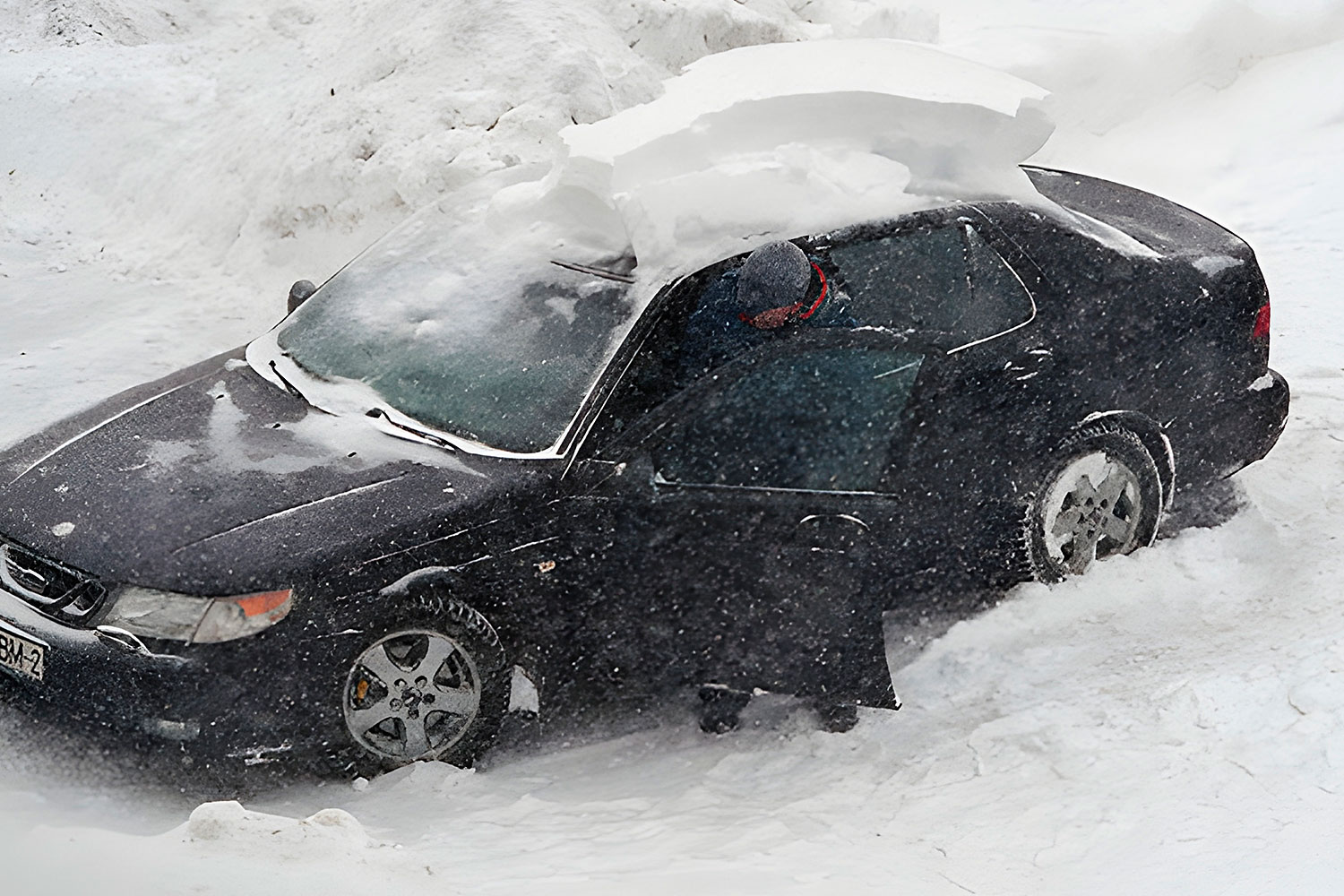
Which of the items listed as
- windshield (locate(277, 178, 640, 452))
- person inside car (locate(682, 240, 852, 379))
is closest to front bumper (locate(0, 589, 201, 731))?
Result: windshield (locate(277, 178, 640, 452))

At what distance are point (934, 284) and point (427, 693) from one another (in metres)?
2.01

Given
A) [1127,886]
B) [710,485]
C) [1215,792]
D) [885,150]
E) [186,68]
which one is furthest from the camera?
[186,68]

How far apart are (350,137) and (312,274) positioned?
34.2 inches

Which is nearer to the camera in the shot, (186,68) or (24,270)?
(24,270)

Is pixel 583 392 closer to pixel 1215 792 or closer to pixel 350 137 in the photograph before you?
pixel 1215 792

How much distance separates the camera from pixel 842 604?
3.92 metres

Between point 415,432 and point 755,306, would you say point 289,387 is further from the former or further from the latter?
point 755,306

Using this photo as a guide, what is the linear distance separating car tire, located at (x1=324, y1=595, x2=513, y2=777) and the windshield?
56cm

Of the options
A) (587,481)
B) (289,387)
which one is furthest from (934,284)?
(289,387)

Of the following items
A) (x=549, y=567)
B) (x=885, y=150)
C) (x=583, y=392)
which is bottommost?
(x=549, y=567)

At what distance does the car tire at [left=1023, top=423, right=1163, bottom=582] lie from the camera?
438 centimetres

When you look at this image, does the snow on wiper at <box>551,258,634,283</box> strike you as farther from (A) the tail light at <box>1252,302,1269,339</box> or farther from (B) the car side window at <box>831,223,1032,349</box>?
(A) the tail light at <box>1252,302,1269,339</box>

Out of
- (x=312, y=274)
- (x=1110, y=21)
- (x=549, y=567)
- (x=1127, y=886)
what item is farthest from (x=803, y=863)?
(x=1110, y=21)

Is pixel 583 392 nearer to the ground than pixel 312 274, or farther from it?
farther from it
